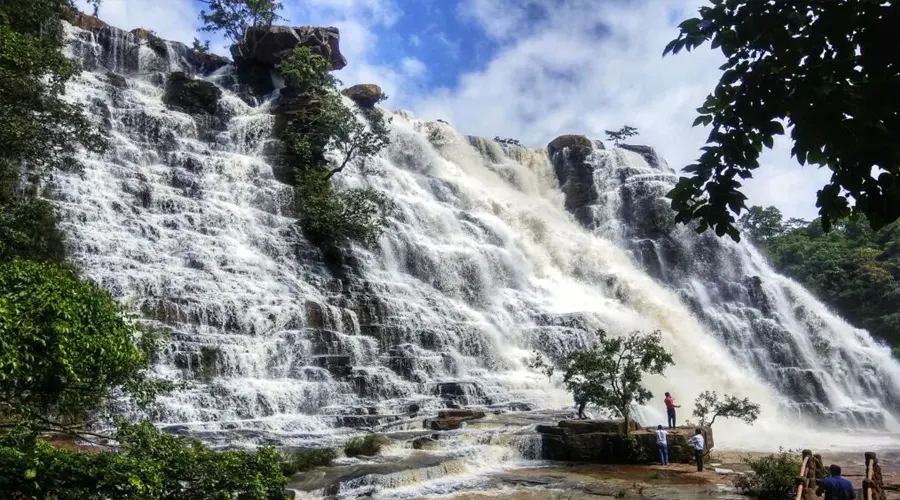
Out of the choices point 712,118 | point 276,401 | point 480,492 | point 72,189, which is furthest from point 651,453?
point 72,189

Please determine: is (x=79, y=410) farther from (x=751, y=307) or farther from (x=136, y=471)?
(x=751, y=307)

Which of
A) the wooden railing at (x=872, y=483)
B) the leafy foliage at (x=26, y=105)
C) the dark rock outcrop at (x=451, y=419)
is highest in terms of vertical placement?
the leafy foliage at (x=26, y=105)

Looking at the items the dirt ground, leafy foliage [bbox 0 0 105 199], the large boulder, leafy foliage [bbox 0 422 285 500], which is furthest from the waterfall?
leafy foliage [bbox 0 422 285 500]

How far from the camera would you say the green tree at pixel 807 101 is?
10.2ft

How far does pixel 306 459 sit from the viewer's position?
13172 mm

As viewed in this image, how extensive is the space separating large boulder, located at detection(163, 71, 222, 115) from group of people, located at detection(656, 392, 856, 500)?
26.8 m

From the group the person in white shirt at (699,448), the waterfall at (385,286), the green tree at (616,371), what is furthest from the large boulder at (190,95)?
the person in white shirt at (699,448)

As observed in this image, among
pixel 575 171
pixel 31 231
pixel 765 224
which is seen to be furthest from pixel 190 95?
pixel 765 224

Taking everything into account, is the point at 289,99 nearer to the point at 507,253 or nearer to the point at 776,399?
the point at 507,253

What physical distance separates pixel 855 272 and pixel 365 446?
40712mm

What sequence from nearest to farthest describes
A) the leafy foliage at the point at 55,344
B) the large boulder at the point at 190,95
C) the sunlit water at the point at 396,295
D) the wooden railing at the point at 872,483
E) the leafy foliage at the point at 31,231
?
the leafy foliage at the point at 55,344 < the wooden railing at the point at 872,483 < the leafy foliage at the point at 31,231 < the sunlit water at the point at 396,295 < the large boulder at the point at 190,95

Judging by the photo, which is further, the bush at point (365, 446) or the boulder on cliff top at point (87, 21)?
the boulder on cliff top at point (87, 21)

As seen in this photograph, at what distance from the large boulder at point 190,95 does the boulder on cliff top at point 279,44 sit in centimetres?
706

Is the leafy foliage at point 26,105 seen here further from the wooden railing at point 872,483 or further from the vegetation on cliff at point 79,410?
the wooden railing at point 872,483
